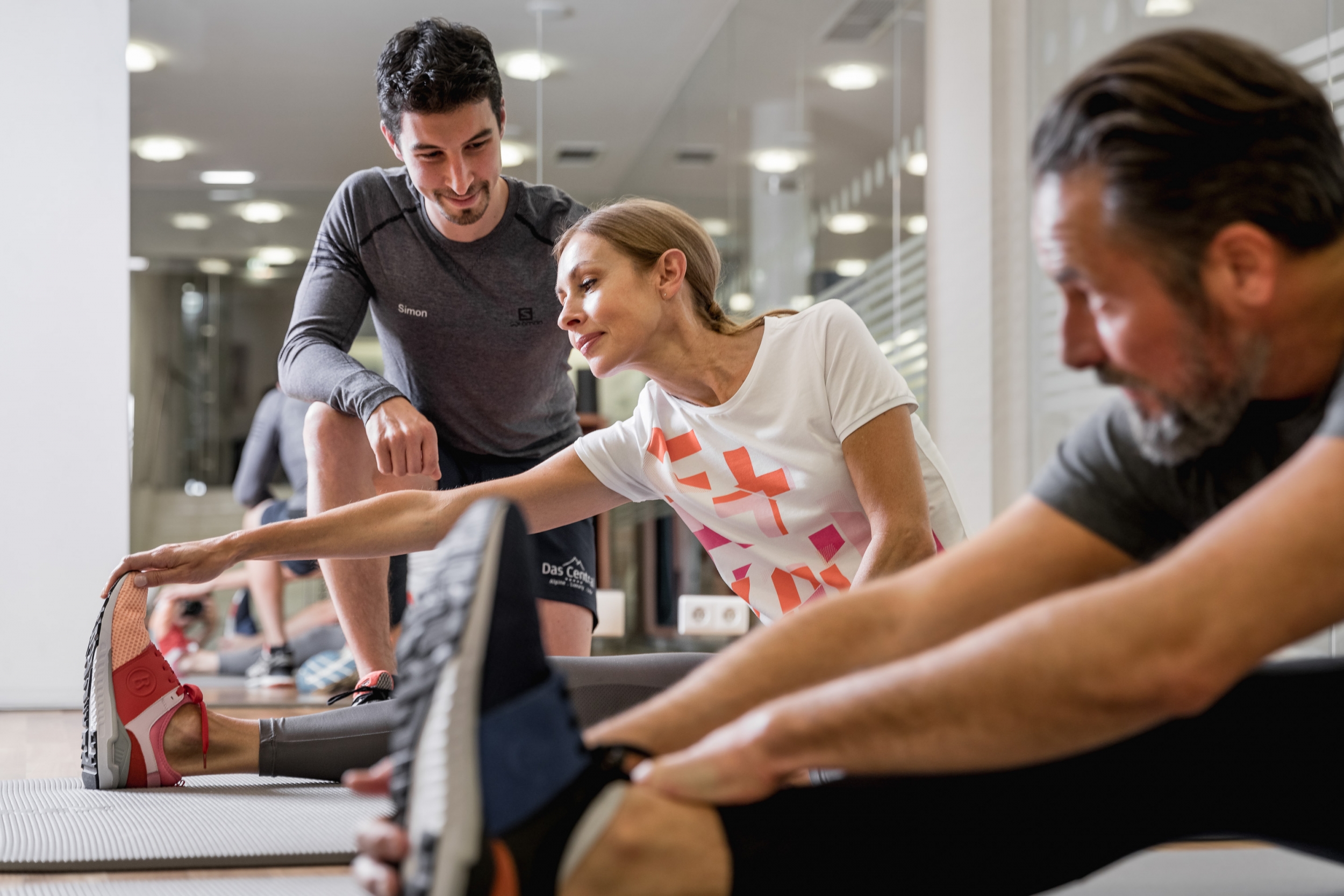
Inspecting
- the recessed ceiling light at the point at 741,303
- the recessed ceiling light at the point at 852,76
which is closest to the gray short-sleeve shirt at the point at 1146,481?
the recessed ceiling light at the point at 741,303

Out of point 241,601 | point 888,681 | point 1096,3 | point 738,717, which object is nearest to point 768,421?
point 738,717

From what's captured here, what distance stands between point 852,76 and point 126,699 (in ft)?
10.4

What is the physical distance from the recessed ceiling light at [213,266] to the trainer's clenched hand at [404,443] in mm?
2122

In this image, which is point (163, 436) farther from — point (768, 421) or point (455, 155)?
point (768, 421)

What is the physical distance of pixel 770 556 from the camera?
64.4 inches

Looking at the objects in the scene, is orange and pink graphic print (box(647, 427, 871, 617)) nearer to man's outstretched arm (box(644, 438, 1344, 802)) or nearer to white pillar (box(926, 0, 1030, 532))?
man's outstretched arm (box(644, 438, 1344, 802))

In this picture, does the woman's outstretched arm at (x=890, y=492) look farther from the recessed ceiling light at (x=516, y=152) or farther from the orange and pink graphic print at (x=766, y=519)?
the recessed ceiling light at (x=516, y=152)

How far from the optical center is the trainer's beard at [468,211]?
6.79 ft

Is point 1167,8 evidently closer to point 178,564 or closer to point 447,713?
point 178,564

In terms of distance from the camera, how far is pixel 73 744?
2451 millimetres

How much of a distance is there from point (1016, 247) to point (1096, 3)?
754mm

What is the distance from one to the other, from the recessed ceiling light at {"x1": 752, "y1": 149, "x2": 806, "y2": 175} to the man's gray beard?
3217 mm

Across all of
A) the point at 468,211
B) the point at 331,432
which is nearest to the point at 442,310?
the point at 468,211

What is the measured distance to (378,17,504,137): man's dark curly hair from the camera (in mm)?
1974
